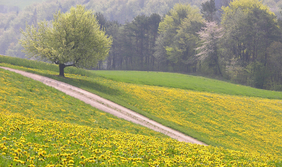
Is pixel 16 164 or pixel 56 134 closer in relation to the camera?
pixel 16 164

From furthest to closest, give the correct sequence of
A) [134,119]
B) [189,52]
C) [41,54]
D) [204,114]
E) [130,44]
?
[130,44] < [189,52] < [41,54] < [204,114] < [134,119]

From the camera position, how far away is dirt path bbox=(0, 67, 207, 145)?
71.4ft

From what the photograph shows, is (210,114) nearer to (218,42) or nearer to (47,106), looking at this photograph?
(47,106)

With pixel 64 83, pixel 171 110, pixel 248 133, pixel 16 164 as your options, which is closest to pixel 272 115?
pixel 248 133

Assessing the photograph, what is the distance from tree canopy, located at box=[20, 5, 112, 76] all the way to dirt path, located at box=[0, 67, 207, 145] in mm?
4273

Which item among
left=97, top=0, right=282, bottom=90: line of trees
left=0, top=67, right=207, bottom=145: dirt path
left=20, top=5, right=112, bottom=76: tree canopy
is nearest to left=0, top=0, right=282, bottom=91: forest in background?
left=97, top=0, right=282, bottom=90: line of trees

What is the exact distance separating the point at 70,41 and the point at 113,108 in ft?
47.8

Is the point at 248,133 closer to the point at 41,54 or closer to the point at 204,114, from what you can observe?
the point at 204,114

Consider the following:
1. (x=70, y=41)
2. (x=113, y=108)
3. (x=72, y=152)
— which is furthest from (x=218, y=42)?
(x=72, y=152)

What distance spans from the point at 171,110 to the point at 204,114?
16.0 ft

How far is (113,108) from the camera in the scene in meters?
26.3

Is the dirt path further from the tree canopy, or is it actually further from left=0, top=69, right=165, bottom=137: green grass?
the tree canopy

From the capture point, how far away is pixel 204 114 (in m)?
30.6

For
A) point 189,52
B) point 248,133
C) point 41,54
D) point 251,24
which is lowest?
point 248,133
